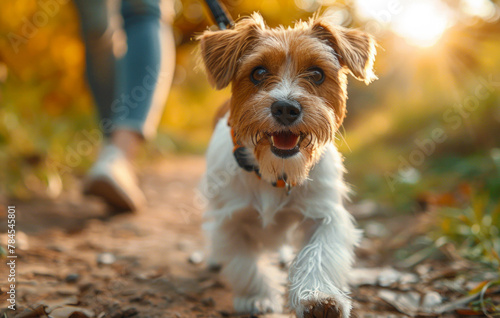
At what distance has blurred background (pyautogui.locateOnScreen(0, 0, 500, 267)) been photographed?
13.1 feet

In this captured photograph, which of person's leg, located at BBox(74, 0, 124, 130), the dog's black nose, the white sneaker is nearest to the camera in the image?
the dog's black nose

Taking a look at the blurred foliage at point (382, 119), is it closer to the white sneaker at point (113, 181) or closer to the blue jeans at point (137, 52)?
the blue jeans at point (137, 52)

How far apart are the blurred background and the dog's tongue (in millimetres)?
404

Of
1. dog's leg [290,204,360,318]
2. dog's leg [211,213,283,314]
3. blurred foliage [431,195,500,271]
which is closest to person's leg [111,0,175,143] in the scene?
dog's leg [211,213,283,314]

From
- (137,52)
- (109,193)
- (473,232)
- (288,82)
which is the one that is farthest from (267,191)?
(137,52)

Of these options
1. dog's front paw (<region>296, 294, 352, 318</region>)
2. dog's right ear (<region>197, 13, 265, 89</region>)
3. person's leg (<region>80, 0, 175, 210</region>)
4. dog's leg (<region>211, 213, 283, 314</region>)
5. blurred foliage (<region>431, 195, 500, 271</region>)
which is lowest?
dog's front paw (<region>296, 294, 352, 318</region>)

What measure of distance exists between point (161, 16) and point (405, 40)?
522 centimetres

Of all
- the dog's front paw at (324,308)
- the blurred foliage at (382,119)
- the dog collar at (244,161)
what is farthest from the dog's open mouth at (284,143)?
the blurred foliage at (382,119)

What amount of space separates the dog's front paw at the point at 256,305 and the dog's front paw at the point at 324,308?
0.55 meters

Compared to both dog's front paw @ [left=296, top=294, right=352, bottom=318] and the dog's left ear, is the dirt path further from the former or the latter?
the dog's left ear

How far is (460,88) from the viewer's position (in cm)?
602

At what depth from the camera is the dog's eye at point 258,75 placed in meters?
2.20

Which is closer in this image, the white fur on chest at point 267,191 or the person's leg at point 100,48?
the white fur on chest at point 267,191

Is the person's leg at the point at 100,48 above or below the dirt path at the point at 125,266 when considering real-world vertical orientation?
above
